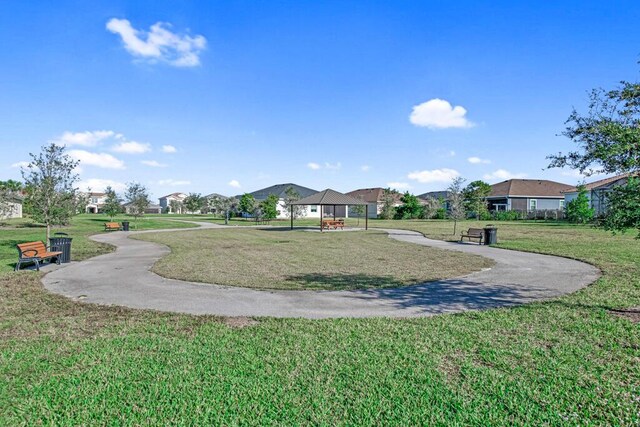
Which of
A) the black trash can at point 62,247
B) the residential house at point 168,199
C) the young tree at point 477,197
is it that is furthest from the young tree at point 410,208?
the residential house at point 168,199

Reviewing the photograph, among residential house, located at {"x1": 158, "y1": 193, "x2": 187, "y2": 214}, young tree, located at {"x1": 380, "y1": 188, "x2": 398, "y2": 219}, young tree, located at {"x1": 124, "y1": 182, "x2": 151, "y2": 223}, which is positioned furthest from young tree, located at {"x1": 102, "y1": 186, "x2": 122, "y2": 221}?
residential house, located at {"x1": 158, "y1": 193, "x2": 187, "y2": 214}

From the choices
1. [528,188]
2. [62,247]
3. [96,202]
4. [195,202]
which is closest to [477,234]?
[62,247]

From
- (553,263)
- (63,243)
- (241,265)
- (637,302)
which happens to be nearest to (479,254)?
(553,263)

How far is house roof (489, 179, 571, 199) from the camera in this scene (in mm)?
57906

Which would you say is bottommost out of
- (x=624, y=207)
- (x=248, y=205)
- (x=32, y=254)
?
(x=32, y=254)

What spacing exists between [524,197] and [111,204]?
192ft

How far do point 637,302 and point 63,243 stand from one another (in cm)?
1676

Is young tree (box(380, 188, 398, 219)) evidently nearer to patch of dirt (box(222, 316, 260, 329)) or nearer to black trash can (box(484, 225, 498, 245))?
black trash can (box(484, 225, 498, 245))

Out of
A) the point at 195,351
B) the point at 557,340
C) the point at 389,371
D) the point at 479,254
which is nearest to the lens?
the point at 389,371

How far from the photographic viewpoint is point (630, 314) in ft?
21.8

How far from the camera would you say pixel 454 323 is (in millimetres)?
6234

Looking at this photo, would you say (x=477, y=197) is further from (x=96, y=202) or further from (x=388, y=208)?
(x=96, y=202)

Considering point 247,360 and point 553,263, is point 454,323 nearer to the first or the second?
point 247,360

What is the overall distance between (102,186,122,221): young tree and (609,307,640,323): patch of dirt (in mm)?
49802
